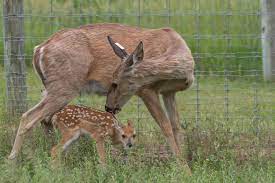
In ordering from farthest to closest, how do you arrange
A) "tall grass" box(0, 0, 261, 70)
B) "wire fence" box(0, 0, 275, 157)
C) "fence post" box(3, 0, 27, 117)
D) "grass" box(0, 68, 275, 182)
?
"tall grass" box(0, 0, 261, 70)
"wire fence" box(0, 0, 275, 157)
"fence post" box(3, 0, 27, 117)
"grass" box(0, 68, 275, 182)

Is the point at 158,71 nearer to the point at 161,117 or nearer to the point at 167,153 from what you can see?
the point at 161,117

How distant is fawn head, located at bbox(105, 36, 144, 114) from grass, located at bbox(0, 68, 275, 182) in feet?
1.65

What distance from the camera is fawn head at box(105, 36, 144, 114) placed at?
409 inches


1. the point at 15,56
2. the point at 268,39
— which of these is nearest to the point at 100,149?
the point at 15,56

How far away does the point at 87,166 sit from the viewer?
9125mm

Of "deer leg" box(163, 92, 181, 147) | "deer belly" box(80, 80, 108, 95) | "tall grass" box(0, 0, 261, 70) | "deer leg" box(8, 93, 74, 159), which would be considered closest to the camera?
"deer leg" box(8, 93, 74, 159)

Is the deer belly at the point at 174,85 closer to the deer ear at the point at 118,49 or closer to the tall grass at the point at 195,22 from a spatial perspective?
the deer ear at the point at 118,49

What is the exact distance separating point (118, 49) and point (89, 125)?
2.79 feet

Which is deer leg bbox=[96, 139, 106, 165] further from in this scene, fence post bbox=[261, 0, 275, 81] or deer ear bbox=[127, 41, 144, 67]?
fence post bbox=[261, 0, 275, 81]

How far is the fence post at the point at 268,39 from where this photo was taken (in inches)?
512

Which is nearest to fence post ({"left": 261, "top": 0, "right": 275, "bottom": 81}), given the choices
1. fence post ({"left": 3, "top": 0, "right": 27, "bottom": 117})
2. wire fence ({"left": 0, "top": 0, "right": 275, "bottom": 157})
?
wire fence ({"left": 0, "top": 0, "right": 275, "bottom": 157})

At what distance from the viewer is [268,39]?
13.1 m

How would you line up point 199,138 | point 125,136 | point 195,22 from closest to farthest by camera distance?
1. point 199,138
2. point 125,136
3. point 195,22

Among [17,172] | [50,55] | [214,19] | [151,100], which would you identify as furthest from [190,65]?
[214,19]
